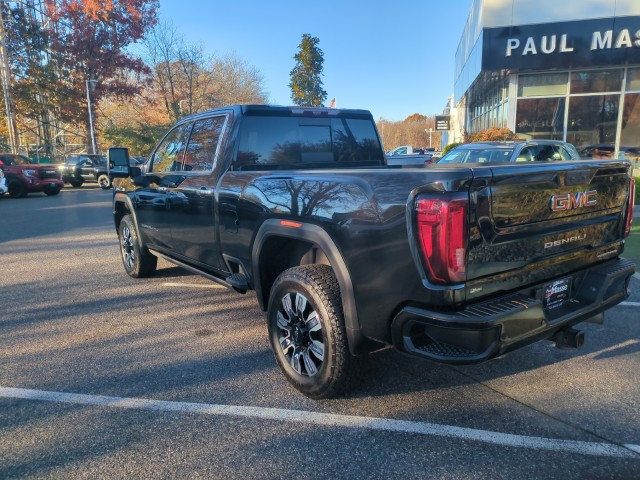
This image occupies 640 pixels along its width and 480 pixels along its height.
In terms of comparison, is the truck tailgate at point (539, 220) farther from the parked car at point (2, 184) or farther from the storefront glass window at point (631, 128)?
the parked car at point (2, 184)

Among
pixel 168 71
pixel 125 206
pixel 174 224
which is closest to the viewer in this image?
pixel 174 224

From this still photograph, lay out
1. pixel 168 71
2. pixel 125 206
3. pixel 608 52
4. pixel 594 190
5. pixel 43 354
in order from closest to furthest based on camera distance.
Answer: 1. pixel 594 190
2. pixel 43 354
3. pixel 125 206
4. pixel 608 52
5. pixel 168 71

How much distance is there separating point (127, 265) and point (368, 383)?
410 cm

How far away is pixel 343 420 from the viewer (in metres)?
2.86

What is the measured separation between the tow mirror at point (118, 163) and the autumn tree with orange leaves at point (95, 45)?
1201 inches

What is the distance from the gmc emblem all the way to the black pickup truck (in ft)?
0.04

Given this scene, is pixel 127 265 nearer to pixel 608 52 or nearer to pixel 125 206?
pixel 125 206

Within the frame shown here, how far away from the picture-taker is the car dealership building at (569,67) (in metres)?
15.0

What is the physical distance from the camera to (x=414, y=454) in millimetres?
2523

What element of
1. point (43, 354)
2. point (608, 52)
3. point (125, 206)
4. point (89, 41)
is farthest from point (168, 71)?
point (43, 354)

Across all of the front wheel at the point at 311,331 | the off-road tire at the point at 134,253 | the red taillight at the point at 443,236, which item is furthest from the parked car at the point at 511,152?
the red taillight at the point at 443,236

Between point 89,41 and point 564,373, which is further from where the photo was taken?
point 89,41

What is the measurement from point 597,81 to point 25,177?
2102 cm

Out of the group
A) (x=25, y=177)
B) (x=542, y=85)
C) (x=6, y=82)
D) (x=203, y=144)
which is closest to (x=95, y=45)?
(x=6, y=82)
